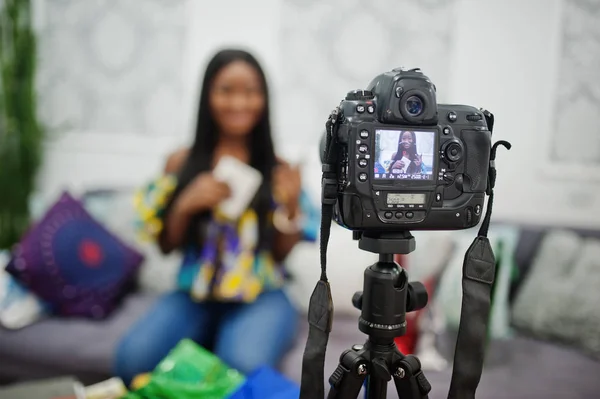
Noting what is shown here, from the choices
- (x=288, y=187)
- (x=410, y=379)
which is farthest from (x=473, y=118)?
(x=288, y=187)

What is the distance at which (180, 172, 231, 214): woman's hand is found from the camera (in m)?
1.45

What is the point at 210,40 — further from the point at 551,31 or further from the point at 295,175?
the point at 551,31

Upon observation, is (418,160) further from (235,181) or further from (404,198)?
(235,181)

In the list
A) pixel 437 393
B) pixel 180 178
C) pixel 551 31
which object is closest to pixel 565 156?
pixel 551 31

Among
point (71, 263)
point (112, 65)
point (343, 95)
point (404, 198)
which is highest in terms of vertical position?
point (112, 65)

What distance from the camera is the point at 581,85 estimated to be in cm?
208

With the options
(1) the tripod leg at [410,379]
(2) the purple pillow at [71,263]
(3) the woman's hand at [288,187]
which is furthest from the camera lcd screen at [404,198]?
(2) the purple pillow at [71,263]

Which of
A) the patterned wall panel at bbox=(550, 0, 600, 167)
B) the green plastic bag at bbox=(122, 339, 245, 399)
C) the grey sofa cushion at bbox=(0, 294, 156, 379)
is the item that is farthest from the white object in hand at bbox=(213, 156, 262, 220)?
the patterned wall panel at bbox=(550, 0, 600, 167)

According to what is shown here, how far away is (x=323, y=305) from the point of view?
77 centimetres

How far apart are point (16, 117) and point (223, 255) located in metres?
1.52

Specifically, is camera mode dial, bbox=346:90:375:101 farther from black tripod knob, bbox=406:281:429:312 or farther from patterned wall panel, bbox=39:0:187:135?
patterned wall panel, bbox=39:0:187:135

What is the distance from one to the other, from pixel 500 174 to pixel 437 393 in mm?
1188

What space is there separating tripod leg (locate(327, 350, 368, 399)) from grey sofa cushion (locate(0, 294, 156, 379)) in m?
1.06

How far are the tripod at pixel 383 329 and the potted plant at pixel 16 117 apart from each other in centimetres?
222
